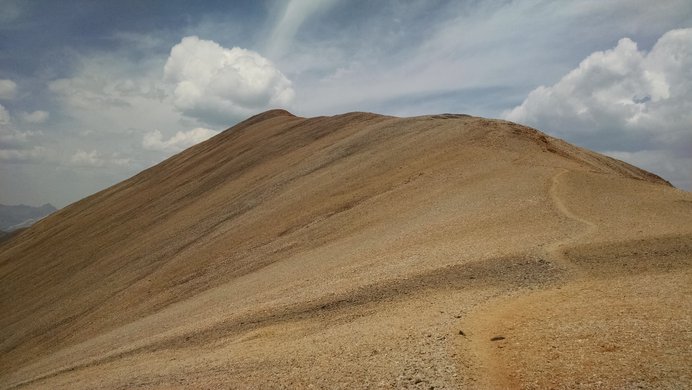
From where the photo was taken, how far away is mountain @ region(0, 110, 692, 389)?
336 inches

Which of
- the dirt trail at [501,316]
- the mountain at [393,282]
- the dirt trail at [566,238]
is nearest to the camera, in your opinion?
the dirt trail at [501,316]

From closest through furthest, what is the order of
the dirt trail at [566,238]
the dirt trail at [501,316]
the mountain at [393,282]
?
the dirt trail at [501,316]
the mountain at [393,282]
the dirt trail at [566,238]

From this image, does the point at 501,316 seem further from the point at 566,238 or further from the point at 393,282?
the point at 566,238

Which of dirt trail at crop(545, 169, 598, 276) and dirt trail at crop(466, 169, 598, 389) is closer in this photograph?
dirt trail at crop(466, 169, 598, 389)

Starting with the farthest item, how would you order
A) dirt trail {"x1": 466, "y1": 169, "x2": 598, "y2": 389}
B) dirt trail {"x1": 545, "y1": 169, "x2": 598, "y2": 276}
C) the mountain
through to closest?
1. dirt trail {"x1": 545, "y1": 169, "x2": 598, "y2": 276}
2. the mountain
3. dirt trail {"x1": 466, "y1": 169, "x2": 598, "y2": 389}

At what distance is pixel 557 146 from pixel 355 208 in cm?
1531

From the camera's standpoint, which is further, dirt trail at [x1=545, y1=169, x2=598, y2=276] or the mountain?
dirt trail at [x1=545, y1=169, x2=598, y2=276]

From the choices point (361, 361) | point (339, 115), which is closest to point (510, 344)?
point (361, 361)

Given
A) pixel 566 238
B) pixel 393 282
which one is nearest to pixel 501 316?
pixel 393 282

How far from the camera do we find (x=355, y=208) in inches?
964

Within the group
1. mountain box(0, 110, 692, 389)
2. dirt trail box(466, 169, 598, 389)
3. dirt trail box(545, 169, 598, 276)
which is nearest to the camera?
dirt trail box(466, 169, 598, 389)

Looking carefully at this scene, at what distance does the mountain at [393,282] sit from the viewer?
28.0 feet

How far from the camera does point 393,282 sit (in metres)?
14.1

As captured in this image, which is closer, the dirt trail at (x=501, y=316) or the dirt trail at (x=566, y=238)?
the dirt trail at (x=501, y=316)
